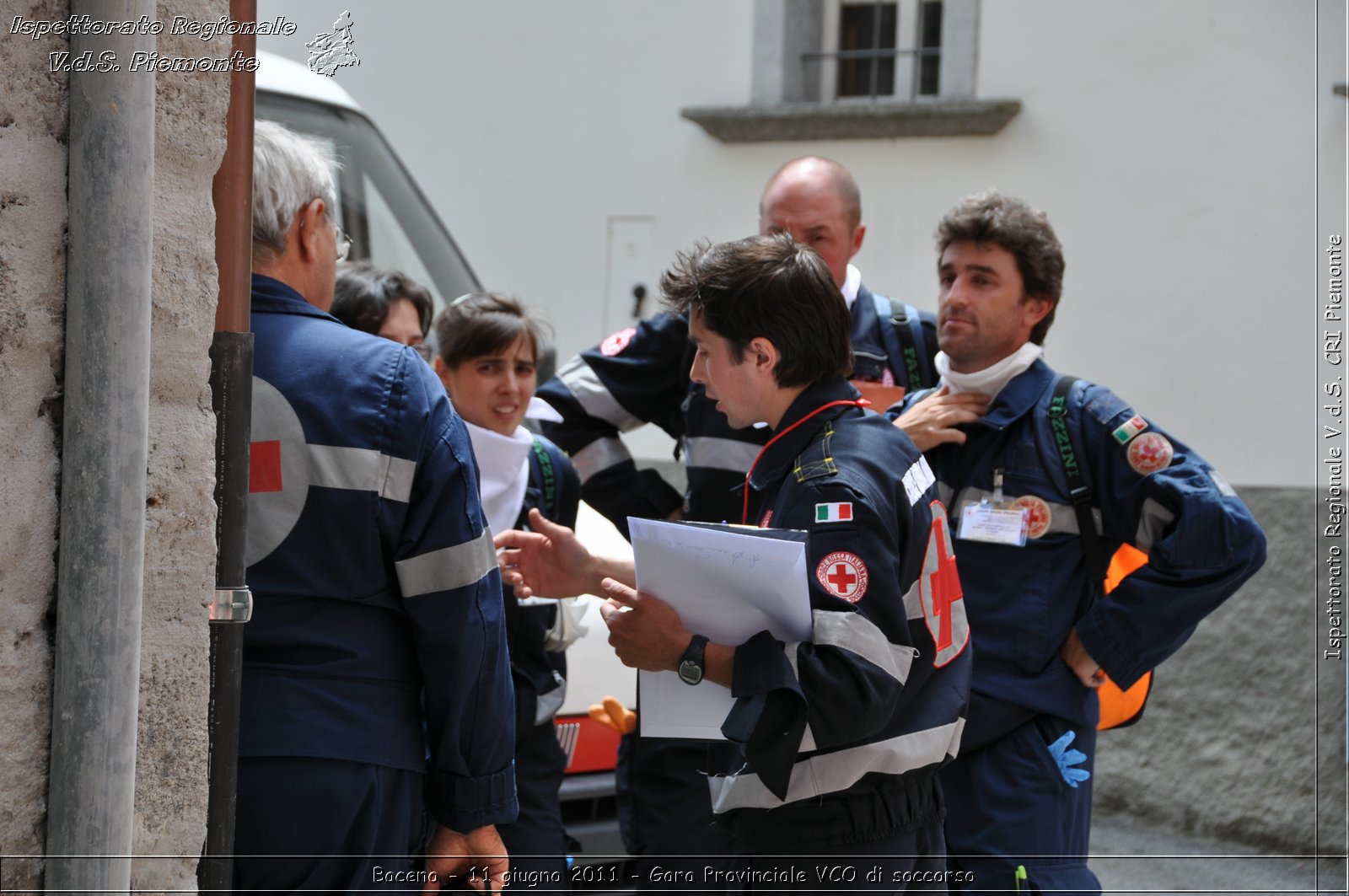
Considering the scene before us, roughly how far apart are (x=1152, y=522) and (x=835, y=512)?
3.98ft

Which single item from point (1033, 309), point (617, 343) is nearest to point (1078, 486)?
point (1033, 309)

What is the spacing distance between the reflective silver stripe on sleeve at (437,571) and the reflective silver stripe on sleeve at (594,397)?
1.54 meters

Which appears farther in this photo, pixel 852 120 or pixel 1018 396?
pixel 852 120

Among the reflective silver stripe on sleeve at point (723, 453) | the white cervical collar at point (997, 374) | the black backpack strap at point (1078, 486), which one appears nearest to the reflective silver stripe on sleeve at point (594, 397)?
the reflective silver stripe on sleeve at point (723, 453)

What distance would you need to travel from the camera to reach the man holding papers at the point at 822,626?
6.84ft

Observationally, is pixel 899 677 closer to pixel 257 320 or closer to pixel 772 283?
pixel 772 283

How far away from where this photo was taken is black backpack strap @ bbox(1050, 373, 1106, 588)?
9.98 ft

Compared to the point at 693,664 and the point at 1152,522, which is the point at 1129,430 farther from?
the point at 693,664

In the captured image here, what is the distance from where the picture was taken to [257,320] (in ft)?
7.43

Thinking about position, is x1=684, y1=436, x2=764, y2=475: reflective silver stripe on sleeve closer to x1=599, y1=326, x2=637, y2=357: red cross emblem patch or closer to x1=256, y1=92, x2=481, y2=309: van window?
x1=599, y1=326, x2=637, y2=357: red cross emblem patch

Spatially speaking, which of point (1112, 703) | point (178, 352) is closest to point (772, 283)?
point (178, 352)

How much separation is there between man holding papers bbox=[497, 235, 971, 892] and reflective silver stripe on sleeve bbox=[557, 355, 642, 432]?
1.21 m

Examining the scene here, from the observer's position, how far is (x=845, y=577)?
212cm

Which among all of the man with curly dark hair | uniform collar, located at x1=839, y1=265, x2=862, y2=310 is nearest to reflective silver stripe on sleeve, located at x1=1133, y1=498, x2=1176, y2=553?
the man with curly dark hair
